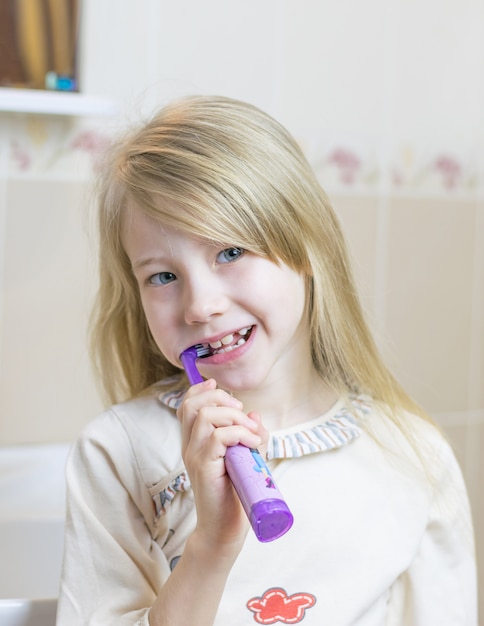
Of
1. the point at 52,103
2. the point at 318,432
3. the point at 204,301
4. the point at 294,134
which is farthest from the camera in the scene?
the point at 294,134

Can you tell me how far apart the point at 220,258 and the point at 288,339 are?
100 millimetres

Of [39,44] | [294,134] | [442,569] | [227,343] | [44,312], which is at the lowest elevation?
[442,569]

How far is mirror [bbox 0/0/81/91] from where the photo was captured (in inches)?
46.1

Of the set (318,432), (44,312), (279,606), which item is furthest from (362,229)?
(279,606)

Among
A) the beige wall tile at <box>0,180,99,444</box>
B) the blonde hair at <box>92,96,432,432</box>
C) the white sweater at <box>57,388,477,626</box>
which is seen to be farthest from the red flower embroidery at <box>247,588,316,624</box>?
the beige wall tile at <box>0,180,99,444</box>

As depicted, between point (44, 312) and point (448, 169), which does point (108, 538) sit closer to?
point (44, 312)

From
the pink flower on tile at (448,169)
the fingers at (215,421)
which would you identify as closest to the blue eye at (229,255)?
the fingers at (215,421)

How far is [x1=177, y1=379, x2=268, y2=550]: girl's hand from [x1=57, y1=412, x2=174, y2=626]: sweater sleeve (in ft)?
0.34

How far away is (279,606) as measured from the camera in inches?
30.8

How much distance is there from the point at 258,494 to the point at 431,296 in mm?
986

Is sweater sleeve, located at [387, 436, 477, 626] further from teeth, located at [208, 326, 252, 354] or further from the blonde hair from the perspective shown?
teeth, located at [208, 326, 252, 354]

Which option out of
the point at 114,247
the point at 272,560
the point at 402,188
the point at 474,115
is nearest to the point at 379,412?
the point at 272,560

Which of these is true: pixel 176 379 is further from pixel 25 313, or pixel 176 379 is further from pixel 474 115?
pixel 474 115

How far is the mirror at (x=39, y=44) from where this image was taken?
1172mm
